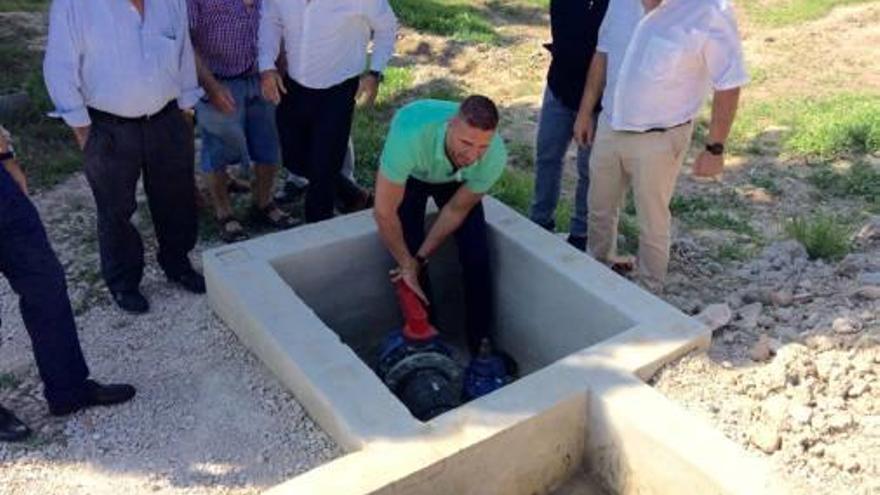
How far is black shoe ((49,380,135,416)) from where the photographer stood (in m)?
3.55

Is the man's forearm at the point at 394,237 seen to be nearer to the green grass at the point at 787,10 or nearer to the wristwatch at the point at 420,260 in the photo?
the wristwatch at the point at 420,260

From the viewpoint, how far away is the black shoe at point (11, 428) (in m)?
3.41

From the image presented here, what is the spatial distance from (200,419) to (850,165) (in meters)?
5.36

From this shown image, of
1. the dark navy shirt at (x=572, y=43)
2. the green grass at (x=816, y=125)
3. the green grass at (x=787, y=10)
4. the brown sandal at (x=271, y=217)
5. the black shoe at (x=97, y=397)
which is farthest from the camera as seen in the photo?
the green grass at (x=787, y=10)

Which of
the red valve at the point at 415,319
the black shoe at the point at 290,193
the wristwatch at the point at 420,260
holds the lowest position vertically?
the black shoe at the point at 290,193

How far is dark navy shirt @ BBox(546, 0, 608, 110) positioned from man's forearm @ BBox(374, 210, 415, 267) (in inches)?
48.6

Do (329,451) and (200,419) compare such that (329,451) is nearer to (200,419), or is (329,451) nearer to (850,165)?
(200,419)

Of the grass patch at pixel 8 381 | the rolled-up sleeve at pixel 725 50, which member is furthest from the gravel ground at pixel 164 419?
the rolled-up sleeve at pixel 725 50

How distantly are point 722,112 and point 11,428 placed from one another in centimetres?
317

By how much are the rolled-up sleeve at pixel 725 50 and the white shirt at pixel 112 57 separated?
2306 millimetres

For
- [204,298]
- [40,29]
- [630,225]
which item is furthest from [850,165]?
[40,29]

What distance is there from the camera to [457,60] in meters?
8.82

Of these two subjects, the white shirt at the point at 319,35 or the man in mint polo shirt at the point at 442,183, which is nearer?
the man in mint polo shirt at the point at 442,183

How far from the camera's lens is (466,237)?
4113mm
